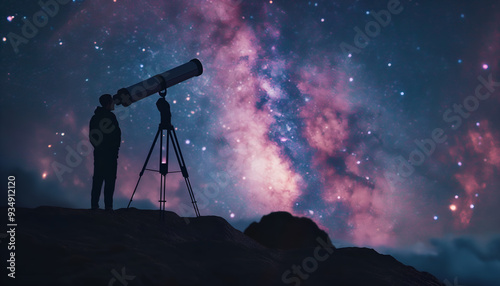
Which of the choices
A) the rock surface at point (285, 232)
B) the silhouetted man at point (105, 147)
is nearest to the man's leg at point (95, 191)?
the silhouetted man at point (105, 147)

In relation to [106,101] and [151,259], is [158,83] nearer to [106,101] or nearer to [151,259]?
[106,101]

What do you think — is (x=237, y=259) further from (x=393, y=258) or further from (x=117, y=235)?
(x=393, y=258)

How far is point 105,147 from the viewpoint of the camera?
762 centimetres

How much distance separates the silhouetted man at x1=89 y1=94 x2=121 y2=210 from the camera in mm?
7605

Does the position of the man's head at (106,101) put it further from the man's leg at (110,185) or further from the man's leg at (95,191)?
the man's leg at (95,191)

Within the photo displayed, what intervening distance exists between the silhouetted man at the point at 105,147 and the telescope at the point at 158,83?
39 centimetres

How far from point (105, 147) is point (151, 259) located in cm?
361

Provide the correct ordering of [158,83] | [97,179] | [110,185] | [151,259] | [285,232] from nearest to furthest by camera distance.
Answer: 1. [151,259]
2. [97,179]
3. [110,185]
4. [158,83]
5. [285,232]

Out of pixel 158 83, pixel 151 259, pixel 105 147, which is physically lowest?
pixel 151 259

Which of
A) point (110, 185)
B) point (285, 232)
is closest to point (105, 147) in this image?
point (110, 185)

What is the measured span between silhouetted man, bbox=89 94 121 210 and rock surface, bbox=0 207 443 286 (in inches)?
28.6

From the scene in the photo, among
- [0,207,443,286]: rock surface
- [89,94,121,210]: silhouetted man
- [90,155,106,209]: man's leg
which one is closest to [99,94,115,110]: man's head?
[89,94,121,210]: silhouetted man

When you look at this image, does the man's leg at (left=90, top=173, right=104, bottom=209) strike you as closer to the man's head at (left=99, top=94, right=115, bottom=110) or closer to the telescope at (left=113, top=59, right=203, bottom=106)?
the man's head at (left=99, top=94, right=115, bottom=110)

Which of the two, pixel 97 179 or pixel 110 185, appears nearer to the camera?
pixel 97 179
